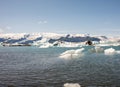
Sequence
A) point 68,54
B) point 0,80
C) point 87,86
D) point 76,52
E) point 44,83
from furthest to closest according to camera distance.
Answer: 1. point 76,52
2. point 68,54
3. point 0,80
4. point 44,83
5. point 87,86

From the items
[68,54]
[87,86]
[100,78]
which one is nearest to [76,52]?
[68,54]

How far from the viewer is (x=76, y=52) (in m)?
77.3

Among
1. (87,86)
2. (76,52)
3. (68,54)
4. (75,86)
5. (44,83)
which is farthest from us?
(76,52)

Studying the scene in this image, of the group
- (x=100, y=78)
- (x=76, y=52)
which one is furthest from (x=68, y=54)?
(x=100, y=78)

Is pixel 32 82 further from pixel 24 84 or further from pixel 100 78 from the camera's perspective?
pixel 100 78

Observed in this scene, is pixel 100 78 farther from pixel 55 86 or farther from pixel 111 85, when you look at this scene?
pixel 55 86

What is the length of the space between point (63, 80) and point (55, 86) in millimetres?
3578

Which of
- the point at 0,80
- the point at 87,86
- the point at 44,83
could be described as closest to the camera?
the point at 87,86

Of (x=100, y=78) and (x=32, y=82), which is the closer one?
(x=32, y=82)

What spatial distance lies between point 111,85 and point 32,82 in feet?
30.4

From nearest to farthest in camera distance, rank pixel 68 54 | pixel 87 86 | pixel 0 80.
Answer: pixel 87 86, pixel 0 80, pixel 68 54

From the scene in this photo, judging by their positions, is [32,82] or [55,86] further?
[32,82]

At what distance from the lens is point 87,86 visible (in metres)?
25.8

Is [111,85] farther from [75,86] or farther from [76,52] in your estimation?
[76,52]
